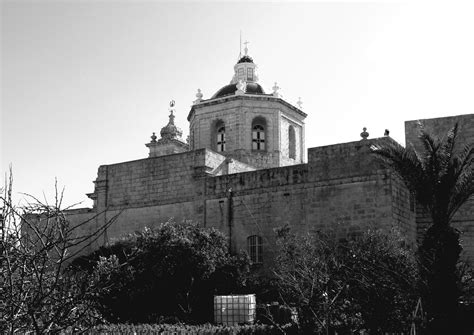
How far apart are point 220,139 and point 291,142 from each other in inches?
147

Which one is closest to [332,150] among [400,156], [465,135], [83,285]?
[465,135]

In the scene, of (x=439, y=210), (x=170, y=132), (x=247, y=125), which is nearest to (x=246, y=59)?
(x=247, y=125)

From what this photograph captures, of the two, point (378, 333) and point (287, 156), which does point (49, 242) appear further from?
point (287, 156)

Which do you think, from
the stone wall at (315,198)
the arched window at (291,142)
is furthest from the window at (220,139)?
→ the stone wall at (315,198)

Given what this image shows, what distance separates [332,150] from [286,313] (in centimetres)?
669

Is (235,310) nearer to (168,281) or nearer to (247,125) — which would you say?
(168,281)

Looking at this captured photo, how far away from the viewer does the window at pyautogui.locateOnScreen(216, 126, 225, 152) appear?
28266 mm

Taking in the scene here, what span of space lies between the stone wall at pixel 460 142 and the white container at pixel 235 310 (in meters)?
7.42

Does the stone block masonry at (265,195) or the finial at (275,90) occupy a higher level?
the finial at (275,90)

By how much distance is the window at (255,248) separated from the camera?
21125 millimetres

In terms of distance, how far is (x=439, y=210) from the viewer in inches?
508

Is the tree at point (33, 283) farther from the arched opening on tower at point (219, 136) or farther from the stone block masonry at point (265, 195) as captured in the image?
the arched opening on tower at point (219, 136)

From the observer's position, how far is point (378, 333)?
12.4 meters

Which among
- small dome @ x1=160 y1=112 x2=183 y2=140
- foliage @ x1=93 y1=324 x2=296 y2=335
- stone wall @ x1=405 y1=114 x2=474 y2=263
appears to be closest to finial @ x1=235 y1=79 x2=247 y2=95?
stone wall @ x1=405 y1=114 x2=474 y2=263
